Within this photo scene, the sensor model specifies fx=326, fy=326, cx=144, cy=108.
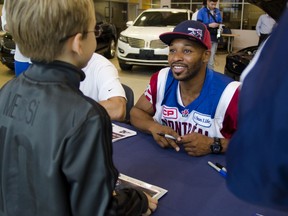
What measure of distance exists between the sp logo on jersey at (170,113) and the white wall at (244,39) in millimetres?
11673

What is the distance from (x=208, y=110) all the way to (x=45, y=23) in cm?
113

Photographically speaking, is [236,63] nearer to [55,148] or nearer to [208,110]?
[208,110]

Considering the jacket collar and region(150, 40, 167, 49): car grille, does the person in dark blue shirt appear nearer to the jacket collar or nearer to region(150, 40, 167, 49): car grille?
the jacket collar

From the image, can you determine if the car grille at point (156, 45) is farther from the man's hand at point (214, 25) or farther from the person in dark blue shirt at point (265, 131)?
the person in dark blue shirt at point (265, 131)

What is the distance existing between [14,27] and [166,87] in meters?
1.16

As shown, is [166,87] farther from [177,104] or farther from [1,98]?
[1,98]

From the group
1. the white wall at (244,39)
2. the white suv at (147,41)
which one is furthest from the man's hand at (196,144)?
the white wall at (244,39)

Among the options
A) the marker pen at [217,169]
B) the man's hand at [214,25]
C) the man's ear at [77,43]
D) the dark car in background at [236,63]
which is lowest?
the dark car in background at [236,63]

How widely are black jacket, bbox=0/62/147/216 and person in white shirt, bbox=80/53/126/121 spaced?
3.64 ft

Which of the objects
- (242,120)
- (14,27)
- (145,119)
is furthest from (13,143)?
(145,119)

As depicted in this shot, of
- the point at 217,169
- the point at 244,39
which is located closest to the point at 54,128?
the point at 217,169

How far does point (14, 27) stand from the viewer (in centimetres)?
81

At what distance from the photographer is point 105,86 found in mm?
2053

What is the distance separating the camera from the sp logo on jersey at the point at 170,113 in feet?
5.90
